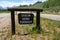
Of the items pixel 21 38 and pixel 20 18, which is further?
pixel 20 18

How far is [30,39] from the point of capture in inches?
288

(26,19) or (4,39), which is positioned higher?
(26,19)

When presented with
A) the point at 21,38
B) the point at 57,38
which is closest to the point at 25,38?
the point at 21,38

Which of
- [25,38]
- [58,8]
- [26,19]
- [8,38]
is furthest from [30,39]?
[58,8]

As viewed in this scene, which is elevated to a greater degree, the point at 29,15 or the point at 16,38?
the point at 29,15

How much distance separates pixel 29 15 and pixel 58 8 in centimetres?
2898

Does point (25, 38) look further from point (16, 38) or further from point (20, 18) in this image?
point (20, 18)

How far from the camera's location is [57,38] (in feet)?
23.0

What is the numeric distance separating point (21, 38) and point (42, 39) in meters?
0.80

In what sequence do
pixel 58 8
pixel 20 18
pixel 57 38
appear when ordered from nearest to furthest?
pixel 57 38 < pixel 20 18 < pixel 58 8

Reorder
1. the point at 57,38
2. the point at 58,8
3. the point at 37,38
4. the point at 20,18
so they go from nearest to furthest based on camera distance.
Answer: the point at 57,38 → the point at 37,38 → the point at 20,18 → the point at 58,8

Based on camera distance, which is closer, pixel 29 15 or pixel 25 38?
pixel 25 38

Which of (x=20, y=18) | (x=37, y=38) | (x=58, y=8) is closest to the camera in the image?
(x=37, y=38)

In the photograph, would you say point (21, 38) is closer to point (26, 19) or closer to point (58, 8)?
point (26, 19)
